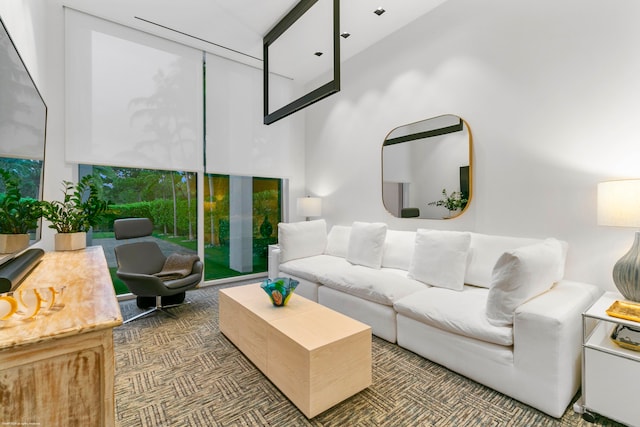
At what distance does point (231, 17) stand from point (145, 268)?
3.20 metres

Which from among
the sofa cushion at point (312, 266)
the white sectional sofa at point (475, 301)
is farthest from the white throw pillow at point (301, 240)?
the white sectional sofa at point (475, 301)

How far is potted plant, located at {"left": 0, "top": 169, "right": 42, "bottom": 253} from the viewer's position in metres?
1.35

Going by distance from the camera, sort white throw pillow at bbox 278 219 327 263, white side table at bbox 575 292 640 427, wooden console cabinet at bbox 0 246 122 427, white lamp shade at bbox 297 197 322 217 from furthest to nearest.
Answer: white lamp shade at bbox 297 197 322 217 < white throw pillow at bbox 278 219 327 263 < white side table at bbox 575 292 640 427 < wooden console cabinet at bbox 0 246 122 427

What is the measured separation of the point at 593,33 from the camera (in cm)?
233

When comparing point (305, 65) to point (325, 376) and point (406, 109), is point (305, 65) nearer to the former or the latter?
point (406, 109)

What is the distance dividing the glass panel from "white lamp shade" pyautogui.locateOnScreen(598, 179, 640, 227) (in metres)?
4.40

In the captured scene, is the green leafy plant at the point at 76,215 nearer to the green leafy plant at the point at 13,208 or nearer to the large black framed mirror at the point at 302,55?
the green leafy plant at the point at 13,208

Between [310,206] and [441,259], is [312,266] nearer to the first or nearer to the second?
[310,206]

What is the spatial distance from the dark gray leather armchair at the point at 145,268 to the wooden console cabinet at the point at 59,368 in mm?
2141

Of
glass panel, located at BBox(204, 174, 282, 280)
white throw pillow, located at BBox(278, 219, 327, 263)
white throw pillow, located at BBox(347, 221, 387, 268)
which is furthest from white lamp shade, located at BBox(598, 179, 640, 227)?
glass panel, located at BBox(204, 174, 282, 280)

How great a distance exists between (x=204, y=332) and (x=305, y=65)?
415 centimetres

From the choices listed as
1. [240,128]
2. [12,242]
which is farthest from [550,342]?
[240,128]

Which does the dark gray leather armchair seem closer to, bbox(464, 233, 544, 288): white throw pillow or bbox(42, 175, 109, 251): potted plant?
bbox(42, 175, 109, 251): potted plant

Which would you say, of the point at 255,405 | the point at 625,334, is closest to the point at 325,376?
the point at 255,405
